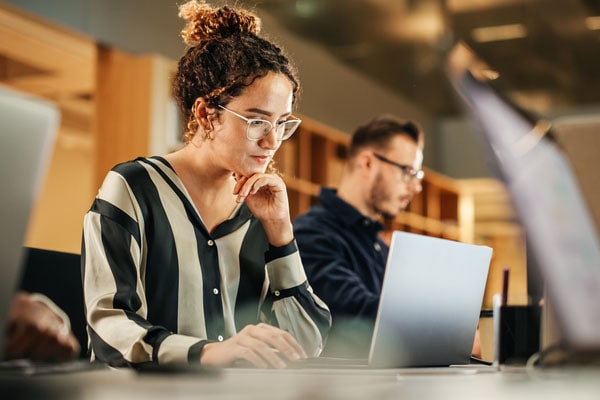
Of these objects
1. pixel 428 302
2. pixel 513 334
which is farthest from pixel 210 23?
pixel 513 334

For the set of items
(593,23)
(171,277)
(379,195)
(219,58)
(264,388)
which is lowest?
(264,388)

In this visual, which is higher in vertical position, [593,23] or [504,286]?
[593,23]

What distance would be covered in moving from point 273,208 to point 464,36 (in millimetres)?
5197

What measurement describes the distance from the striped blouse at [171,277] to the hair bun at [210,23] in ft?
1.05

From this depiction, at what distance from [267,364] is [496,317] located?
1.89 feet

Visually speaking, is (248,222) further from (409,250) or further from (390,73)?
(390,73)

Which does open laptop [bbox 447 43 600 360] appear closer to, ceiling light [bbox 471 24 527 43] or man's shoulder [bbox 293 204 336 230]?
man's shoulder [bbox 293 204 336 230]

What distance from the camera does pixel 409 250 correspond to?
133 centimetres

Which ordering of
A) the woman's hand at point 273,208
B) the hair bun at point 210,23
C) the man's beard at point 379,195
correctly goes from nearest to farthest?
the woman's hand at point 273,208
the hair bun at point 210,23
the man's beard at point 379,195

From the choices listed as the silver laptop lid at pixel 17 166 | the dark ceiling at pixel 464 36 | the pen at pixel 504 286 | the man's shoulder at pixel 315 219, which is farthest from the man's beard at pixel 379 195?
the dark ceiling at pixel 464 36

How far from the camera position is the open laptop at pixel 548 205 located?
896 mm

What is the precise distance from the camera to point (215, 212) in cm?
170

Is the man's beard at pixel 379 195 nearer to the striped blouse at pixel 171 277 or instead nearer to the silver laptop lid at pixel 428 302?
the striped blouse at pixel 171 277

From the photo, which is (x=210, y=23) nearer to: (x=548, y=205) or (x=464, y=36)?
(x=548, y=205)
